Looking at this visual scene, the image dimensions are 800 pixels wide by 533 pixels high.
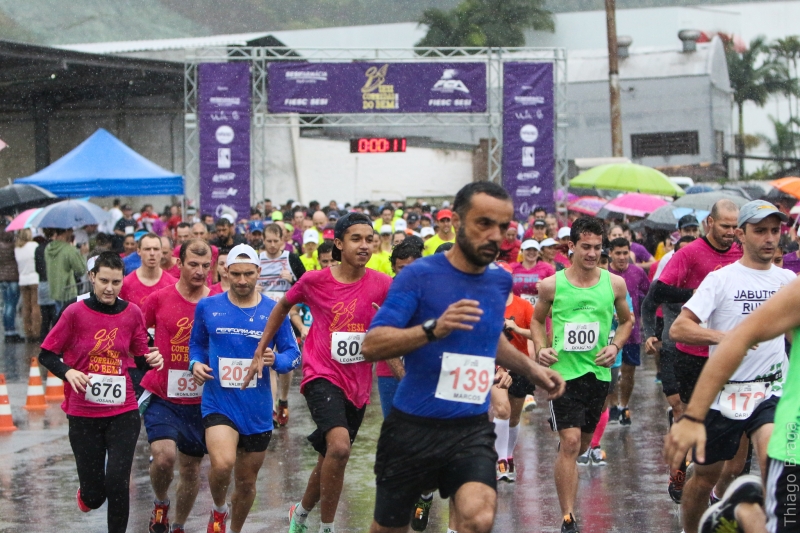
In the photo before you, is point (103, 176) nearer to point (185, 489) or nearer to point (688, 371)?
point (185, 489)

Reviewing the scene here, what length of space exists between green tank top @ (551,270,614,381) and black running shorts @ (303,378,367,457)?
4.83 feet

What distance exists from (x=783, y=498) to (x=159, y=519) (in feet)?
14.0

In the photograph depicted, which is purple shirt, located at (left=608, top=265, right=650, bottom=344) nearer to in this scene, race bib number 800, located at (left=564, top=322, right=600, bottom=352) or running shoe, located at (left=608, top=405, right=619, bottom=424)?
running shoe, located at (left=608, top=405, right=619, bottom=424)

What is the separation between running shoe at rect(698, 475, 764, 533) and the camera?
13.2ft

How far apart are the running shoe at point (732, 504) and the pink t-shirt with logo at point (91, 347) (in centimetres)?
372

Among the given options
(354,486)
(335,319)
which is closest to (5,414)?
(354,486)

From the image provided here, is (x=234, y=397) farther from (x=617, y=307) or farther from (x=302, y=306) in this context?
(x=302, y=306)

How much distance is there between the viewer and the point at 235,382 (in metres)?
6.45

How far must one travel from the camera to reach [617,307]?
752 cm

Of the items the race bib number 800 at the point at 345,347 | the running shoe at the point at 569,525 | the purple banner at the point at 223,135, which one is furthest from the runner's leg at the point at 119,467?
the purple banner at the point at 223,135

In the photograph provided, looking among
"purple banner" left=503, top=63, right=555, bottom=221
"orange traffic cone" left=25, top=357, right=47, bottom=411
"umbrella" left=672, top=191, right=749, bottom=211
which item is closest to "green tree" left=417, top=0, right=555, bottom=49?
"purple banner" left=503, top=63, right=555, bottom=221

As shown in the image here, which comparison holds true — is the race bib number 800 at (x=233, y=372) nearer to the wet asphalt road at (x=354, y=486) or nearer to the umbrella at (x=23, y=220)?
the wet asphalt road at (x=354, y=486)

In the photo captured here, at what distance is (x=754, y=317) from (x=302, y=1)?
375 feet

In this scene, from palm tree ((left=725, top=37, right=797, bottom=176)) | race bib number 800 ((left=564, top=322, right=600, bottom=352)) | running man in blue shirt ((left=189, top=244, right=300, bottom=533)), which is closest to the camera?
running man in blue shirt ((left=189, top=244, right=300, bottom=533))
